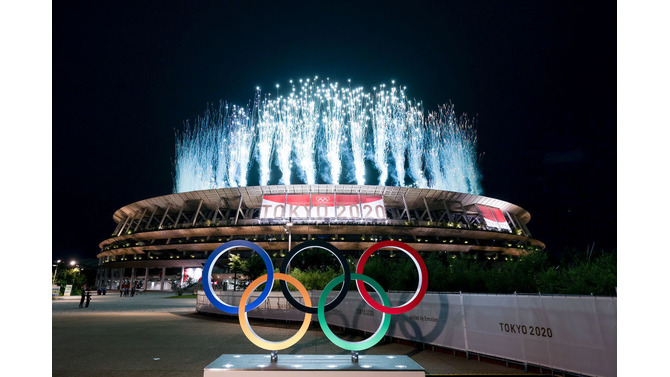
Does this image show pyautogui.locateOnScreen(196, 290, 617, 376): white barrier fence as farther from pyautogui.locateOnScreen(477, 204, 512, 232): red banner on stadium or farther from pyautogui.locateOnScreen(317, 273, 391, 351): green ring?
pyautogui.locateOnScreen(477, 204, 512, 232): red banner on stadium

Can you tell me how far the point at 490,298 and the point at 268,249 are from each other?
52.3 meters

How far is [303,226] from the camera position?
5784 centimetres

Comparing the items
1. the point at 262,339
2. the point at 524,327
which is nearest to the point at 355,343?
the point at 262,339

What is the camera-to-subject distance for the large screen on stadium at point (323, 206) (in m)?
59.6

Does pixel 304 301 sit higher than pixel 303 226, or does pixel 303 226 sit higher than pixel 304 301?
pixel 304 301

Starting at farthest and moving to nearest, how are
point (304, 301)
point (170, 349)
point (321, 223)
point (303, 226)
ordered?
point (303, 226), point (321, 223), point (170, 349), point (304, 301)

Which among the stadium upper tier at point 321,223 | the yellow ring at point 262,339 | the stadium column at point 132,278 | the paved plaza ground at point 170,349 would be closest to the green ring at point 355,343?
the yellow ring at point 262,339

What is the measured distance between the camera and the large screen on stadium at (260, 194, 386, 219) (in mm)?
59594

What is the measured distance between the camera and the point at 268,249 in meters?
59.7

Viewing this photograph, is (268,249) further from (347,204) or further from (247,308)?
(247,308)

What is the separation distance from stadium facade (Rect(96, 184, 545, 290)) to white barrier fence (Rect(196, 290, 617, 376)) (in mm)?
44978

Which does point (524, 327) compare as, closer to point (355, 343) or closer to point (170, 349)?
point (355, 343)

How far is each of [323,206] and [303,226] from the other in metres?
5.31

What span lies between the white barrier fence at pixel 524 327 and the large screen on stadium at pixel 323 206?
46.5 meters
